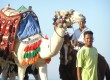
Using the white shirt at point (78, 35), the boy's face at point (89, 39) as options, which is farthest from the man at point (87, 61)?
the white shirt at point (78, 35)

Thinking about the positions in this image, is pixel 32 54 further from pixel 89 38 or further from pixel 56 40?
pixel 89 38

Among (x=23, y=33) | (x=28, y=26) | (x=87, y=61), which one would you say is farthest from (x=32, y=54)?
(x=87, y=61)

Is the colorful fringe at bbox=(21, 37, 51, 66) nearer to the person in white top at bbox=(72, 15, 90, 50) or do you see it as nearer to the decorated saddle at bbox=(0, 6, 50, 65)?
the decorated saddle at bbox=(0, 6, 50, 65)

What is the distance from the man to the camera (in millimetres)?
5605

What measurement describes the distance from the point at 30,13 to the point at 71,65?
1.97 meters

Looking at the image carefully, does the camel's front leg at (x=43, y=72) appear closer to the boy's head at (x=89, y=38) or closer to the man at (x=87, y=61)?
the man at (x=87, y=61)

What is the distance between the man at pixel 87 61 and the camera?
221 inches

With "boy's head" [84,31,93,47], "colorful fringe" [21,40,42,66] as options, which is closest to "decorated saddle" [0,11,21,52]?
"colorful fringe" [21,40,42,66]

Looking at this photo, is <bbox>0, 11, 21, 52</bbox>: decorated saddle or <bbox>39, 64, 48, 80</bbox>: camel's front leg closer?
<bbox>39, 64, 48, 80</bbox>: camel's front leg

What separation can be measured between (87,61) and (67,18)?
1634 mm

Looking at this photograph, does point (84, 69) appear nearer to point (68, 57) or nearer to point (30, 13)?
point (68, 57)

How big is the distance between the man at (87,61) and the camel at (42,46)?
1.34 metres

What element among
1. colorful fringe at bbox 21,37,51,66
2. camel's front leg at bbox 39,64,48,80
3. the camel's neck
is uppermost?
the camel's neck

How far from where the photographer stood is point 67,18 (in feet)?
23.2
